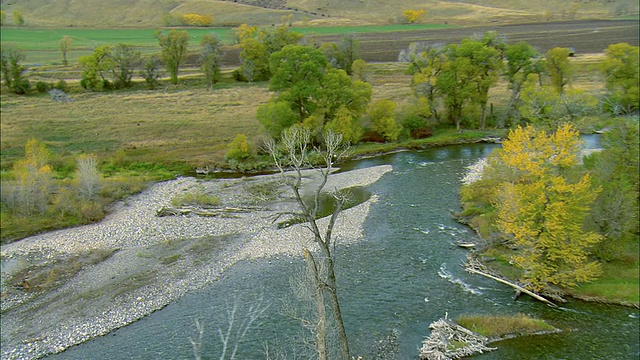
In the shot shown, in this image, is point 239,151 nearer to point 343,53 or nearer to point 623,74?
point 343,53

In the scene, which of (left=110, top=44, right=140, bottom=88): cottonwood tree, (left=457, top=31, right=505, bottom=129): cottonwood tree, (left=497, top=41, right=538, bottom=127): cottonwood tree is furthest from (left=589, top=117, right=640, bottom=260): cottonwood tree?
(left=110, top=44, right=140, bottom=88): cottonwood tree

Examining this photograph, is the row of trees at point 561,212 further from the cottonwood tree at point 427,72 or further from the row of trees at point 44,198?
the cottonwood tree at point 427,72

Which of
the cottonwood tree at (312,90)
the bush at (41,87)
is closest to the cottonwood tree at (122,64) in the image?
the bush at (41,87)

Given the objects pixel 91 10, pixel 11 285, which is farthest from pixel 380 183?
pixel 91 10

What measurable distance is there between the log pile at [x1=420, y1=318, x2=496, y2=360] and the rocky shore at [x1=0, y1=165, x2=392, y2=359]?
10.4 metres

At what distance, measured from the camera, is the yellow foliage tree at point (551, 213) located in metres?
27.6

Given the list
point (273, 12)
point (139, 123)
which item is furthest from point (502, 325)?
point (273, 12)

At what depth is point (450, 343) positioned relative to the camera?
2472 cm

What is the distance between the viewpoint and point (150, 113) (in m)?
78.6

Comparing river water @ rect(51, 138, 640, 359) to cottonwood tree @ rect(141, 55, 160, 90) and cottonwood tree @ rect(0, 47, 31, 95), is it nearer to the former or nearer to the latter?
cottonwood tree @ rect(141, 55, 160, 90)

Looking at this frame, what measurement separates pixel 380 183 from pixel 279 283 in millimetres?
21344

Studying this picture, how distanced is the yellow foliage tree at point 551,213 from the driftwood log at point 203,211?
23.0 m

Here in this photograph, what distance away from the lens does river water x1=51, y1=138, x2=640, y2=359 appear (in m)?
25.2

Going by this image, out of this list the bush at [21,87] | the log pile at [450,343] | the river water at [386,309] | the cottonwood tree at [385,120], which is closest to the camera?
the log pile at [450,343]
